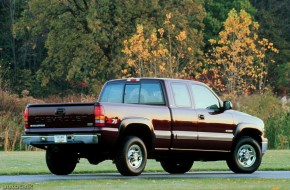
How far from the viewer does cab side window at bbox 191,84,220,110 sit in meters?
22.1

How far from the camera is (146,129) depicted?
20.8m

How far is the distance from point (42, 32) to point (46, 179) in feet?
190

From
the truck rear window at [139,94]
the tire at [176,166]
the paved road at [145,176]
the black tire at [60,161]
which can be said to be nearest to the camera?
the paved road at [145,176]

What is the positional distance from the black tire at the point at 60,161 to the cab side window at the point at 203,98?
2759mm

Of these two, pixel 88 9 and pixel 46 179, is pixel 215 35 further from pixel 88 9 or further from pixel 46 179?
pixel 46 179

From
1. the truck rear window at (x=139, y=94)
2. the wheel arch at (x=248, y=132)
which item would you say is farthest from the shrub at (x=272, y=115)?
the truck rear window at (x=139, y=94)

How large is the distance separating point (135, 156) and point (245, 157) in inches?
125

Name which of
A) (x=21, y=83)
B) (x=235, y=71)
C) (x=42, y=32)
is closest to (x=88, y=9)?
(x=42, y=32)

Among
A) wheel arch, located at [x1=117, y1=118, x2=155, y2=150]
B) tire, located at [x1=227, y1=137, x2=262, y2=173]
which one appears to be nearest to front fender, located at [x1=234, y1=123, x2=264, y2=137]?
tire, located at [x1=227, y1=137, x2=262, y2=173]

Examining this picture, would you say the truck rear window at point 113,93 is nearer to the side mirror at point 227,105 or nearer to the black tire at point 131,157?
the black tire at point 131,157

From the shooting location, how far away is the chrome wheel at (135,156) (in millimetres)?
20453

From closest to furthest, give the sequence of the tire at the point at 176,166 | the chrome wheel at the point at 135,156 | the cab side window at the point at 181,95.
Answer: the chrome wheel at the point at 135,156 < the cab side window at the point at 181,95 < the tire at the point at 176,166

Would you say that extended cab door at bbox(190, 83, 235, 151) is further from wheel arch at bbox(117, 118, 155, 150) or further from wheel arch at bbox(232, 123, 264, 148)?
wheel arch at bbox(117, 118, 155, 150)

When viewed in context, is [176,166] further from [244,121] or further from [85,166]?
[85,166]
